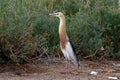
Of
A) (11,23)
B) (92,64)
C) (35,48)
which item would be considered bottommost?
(92,64)

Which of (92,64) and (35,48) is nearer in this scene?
(35,48)

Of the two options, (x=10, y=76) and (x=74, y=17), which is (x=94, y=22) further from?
(x=10, y=76)

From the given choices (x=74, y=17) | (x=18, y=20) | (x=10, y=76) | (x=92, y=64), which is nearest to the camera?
(x=10, y=76)

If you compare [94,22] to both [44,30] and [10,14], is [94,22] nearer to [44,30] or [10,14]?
[44,30]

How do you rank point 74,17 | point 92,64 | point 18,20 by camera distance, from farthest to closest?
point 74,17 < point 92,64 < point 18,20

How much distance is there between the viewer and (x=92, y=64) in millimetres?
10578

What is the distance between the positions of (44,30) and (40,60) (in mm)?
820

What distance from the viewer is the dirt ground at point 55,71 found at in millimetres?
9000

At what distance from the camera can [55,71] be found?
9.58 metres

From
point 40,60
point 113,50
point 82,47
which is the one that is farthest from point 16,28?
point 113,50

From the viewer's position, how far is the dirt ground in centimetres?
900

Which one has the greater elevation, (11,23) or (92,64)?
(11,23)

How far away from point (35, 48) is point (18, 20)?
2.31 ft

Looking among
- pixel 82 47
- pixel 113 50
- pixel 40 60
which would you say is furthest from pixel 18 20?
pixel 113 50
